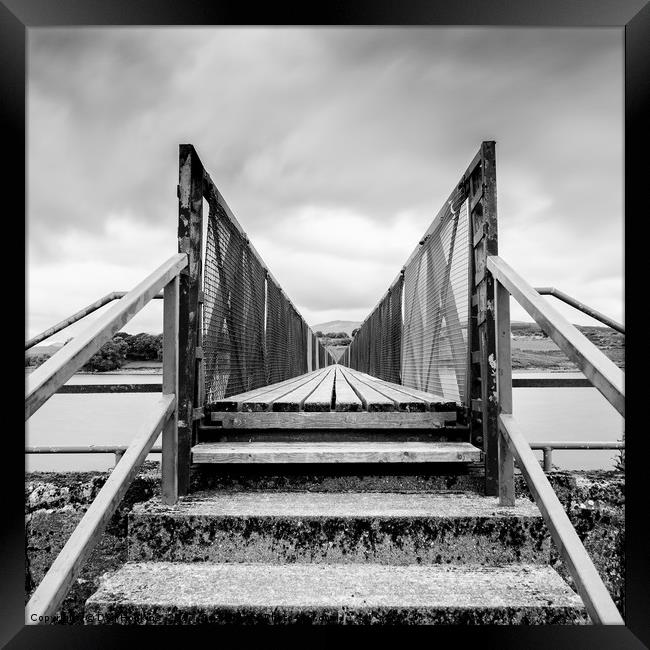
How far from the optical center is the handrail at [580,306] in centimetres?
265

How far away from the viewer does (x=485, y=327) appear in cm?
242

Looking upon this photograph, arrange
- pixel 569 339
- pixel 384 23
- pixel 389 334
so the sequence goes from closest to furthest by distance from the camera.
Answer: pixel 384 23 < pixel 569 339 < pixel 389 334

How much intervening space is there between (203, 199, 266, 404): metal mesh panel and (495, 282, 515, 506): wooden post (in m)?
1.44

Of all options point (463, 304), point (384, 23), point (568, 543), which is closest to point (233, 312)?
point (463, 304)

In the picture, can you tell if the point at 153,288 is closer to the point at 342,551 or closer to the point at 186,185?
the point at 186,185

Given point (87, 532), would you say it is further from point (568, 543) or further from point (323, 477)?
point (568, 543)

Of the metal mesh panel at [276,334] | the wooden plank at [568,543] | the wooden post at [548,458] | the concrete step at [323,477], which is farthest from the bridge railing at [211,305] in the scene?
the wooden post at [548,458]

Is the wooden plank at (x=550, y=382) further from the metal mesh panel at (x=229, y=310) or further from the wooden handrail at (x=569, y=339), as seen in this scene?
the metal mesh panel at (x=229, y=310)

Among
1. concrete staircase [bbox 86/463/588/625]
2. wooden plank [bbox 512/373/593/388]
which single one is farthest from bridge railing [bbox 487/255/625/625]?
wooden plank [bbox 512/373/593/388]

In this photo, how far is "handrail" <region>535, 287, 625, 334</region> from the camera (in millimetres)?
2652

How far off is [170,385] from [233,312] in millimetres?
1243

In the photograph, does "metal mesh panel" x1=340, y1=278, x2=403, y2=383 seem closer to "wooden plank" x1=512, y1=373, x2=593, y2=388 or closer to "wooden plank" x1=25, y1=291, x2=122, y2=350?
"wooden plank" x1=512, y1=373, x2=593, y2=388

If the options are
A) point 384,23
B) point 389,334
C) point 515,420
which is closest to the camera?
point 384,23
